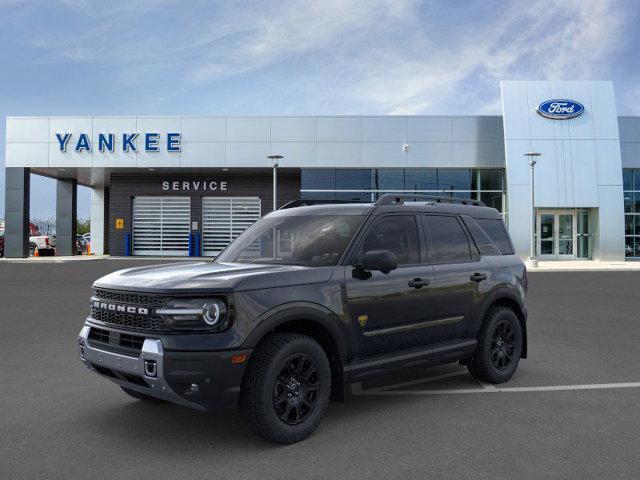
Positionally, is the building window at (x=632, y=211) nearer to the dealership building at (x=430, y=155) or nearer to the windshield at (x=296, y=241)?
the dealership building at (x=430, y=155)

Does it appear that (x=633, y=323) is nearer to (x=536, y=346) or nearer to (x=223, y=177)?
(x=536, y=346)

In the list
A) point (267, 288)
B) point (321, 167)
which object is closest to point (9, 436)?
point (267, 288)

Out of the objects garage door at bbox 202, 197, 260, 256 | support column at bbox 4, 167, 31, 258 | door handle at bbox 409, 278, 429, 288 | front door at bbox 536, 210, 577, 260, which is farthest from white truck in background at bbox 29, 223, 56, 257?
door handle at bbox 409, 278, 429, 288

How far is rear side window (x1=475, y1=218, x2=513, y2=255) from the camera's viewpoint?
20.9 ft

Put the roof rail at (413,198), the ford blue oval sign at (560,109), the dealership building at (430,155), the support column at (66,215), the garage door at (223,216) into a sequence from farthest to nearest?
the support column at (66,215) < the garage door at (223,216) < the ford blue oval sign at (560,109) < the dealership building at (430,155) < the roof rail at (413,198)

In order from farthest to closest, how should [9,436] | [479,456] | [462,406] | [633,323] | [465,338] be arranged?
[633,323] → [465,338] → [462,406] → [9,436] → [479,456]

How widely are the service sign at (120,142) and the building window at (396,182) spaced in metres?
7.25

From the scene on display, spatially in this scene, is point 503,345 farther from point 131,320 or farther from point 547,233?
point 547,233

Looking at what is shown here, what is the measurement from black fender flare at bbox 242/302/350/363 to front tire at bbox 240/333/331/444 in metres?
0.14

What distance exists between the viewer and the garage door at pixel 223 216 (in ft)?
111

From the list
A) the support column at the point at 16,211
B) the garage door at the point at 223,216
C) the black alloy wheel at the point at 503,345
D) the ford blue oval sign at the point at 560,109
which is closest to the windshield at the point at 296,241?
the black alloy wheel at the point at 503,345

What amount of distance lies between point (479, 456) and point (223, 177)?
31026mm

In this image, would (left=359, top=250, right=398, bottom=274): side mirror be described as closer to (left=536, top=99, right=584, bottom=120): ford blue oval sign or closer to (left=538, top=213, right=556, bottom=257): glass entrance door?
(left=536, top=99, right=584, bottom=120): ford blue oval sign

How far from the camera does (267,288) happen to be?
4172 millimetres
